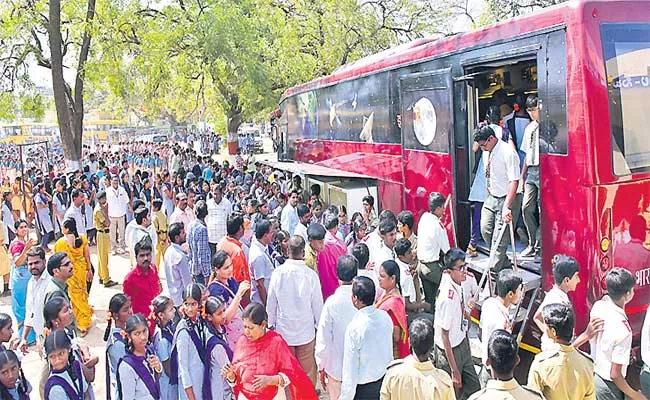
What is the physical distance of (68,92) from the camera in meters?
17.6

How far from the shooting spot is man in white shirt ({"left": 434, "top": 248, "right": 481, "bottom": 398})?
436cm

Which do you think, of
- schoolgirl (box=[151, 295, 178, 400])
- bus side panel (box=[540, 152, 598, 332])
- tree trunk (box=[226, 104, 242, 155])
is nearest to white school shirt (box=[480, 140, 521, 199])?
bus side panel (box=[540, 152, 598, 332])

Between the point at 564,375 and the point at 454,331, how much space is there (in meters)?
1.24

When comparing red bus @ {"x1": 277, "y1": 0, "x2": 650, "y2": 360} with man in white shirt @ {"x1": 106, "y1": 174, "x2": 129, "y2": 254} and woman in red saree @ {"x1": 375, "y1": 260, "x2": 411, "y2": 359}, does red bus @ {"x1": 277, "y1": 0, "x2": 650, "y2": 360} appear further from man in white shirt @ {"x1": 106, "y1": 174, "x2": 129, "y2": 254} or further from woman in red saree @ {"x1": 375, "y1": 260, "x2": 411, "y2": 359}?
man in white shirt @ {"x1": 106, "y1": 174, "x2": 129, "y2": 254}

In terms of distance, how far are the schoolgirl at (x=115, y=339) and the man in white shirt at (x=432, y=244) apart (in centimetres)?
290

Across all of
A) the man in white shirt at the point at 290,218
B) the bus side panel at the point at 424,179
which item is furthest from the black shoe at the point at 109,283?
the bus side panel at the point at 424,179

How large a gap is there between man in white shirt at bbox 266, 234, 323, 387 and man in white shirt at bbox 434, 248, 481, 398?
3.39ft

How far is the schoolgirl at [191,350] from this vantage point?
404 centimetres

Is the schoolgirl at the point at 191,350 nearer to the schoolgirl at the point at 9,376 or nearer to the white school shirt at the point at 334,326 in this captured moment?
the white school shirt at the point at 334,326

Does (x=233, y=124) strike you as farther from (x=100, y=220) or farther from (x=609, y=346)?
(x=609, y=346)

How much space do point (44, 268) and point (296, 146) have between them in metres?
11.0

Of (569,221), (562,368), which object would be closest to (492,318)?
(562,368)

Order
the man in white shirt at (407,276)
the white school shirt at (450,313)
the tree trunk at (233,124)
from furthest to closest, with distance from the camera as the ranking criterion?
1. the tree trunk at (233,124)
2. the man in white shirt at (407,276)
3. the white school shirt at (450,313)

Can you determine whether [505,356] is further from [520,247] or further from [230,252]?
[520,247]
